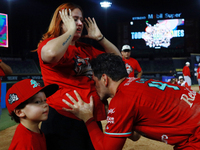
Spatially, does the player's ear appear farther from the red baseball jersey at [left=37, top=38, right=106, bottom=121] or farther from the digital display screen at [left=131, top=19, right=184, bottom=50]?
the digital display screen at [left=131, top=19, right=184, bottom=50]

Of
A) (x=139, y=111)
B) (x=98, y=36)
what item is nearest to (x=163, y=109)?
(x=139, y=111)

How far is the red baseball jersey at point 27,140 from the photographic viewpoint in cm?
171

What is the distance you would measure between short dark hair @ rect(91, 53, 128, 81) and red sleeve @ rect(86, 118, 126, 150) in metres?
0.42

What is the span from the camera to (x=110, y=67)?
5.47 ft

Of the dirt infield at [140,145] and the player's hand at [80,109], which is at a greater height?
the player's hand at [80,109]

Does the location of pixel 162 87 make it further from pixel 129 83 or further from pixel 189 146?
pixel 189 146

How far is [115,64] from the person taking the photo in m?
1.67

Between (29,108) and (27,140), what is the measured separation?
304mm

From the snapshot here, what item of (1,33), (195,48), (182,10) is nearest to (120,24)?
(182,10)

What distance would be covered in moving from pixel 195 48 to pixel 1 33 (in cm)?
1783

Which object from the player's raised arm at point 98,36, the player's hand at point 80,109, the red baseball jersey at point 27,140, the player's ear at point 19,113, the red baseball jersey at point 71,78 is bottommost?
the red baseball jersey at point 27,140

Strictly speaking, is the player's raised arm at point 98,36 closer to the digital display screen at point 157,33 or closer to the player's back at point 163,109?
the player's back at point 163,109

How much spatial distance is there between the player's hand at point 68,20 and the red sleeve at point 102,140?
83 centimetres

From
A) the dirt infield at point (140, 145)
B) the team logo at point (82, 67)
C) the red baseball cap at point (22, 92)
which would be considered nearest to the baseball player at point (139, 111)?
the team logo at point (82, 67)
